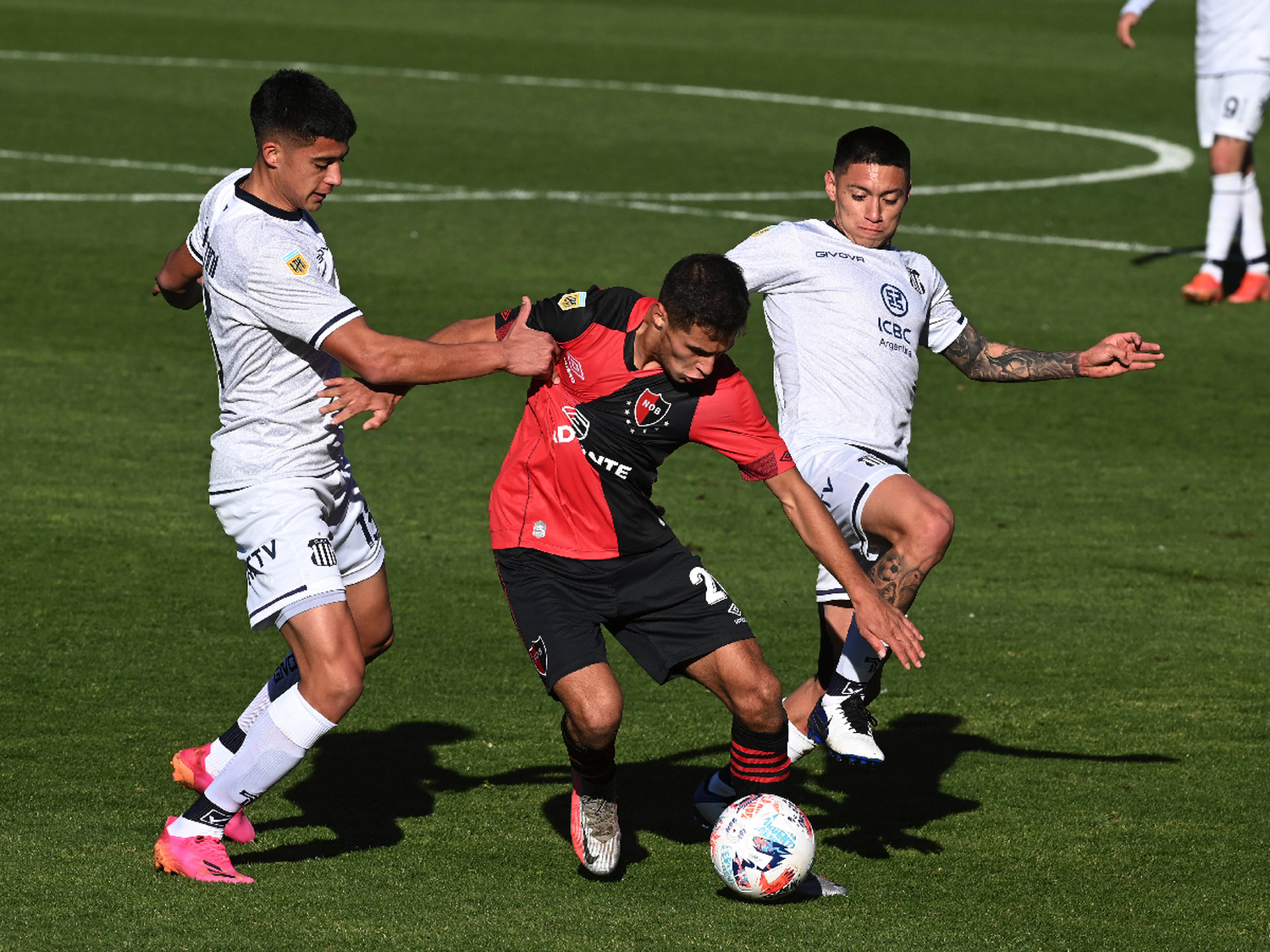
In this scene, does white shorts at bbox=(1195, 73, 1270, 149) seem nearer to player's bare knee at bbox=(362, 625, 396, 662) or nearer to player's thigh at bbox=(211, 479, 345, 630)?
player's bare knee at bbox=(362, 625, 396, 662)

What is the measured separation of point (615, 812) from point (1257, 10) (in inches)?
426

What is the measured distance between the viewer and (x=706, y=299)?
5234mm

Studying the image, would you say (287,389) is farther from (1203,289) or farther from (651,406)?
(1203,289)

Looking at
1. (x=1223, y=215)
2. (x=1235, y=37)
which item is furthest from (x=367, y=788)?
(x=1235, y=37)

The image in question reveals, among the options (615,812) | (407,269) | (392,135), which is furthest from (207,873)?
(392,135)

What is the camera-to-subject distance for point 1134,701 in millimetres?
7242

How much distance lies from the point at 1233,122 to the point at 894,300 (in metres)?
8.70

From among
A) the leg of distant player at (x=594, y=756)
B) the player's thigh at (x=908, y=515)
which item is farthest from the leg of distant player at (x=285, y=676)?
the player's thigh at (x=908, y=515)

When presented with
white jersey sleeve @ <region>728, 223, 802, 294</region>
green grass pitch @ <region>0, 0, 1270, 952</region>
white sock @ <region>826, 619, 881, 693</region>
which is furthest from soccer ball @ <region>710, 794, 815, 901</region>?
→ white jersey sleeve @ <region>728, 223, 802, 294</region>

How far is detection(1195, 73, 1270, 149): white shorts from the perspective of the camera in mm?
13891

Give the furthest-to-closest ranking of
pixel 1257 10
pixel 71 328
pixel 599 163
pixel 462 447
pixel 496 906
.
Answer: pixel 599 163
pixel 1257 10
pixel 71 328
pixel 462 447
pixel 496 906

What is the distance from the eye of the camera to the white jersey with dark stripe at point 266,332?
5.30 metres

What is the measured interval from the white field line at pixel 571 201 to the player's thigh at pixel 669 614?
10393 mm

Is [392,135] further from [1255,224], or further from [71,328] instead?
[1255,224]
